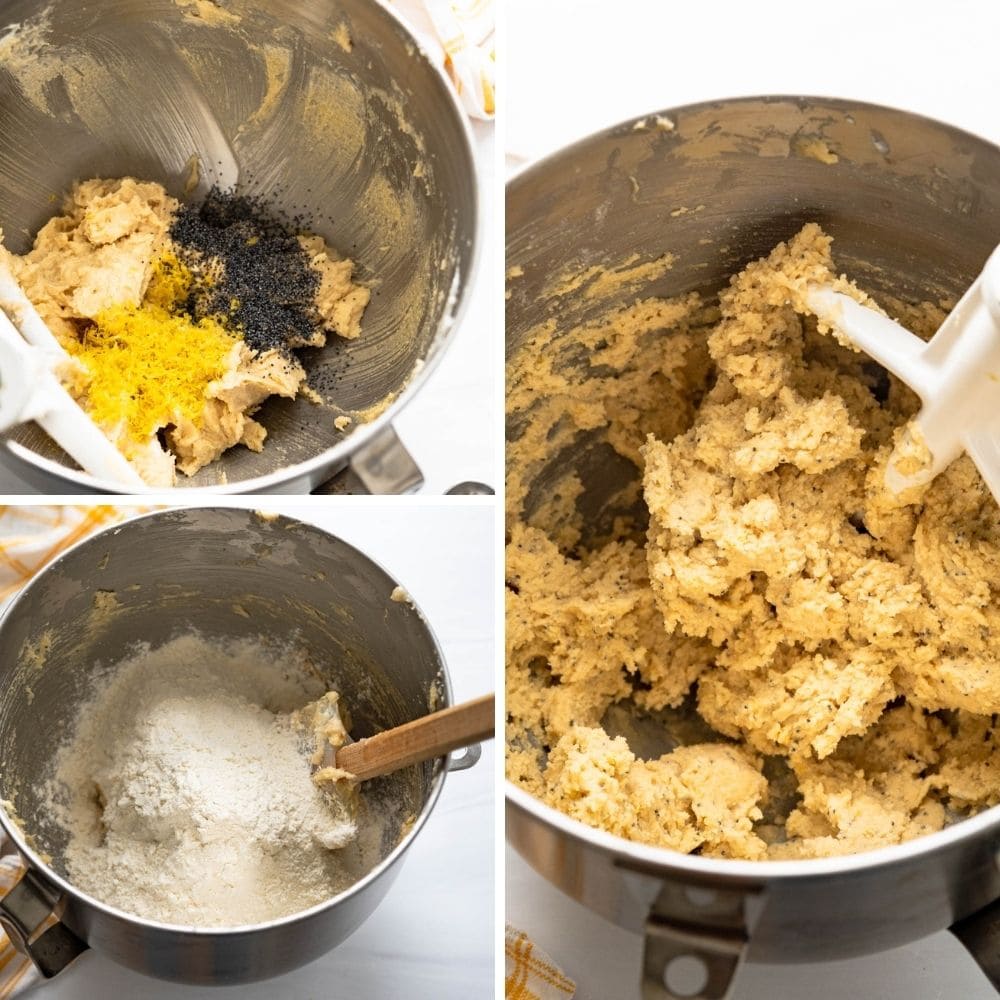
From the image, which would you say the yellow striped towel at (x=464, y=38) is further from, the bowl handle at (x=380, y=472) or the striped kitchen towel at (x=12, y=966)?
the striped kitchen towel at (x=12, y=966)

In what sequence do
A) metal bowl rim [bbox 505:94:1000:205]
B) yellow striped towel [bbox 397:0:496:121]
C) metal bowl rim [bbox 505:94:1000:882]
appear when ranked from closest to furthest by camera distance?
1. metal bowl rim [bbox 505:94:1000:882]
2. metal bowl rim [bbox 505:94:1000:205]
3. yellow striped towel [bbox 397:0:496:121]

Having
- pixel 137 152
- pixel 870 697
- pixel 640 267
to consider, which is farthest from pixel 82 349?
pixel 870 697

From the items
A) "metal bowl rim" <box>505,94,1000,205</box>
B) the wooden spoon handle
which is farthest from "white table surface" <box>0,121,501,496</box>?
the wooden spoon handle

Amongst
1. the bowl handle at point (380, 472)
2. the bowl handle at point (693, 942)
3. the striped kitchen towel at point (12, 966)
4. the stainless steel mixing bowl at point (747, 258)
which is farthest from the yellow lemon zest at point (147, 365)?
the bowl handle at point (693, 942)

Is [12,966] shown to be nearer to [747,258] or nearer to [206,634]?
[206,634]

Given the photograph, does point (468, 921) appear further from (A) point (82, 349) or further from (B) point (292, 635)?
(A) point (82, 349)

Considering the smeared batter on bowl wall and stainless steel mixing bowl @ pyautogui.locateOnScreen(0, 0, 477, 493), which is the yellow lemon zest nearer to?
stainless steel mixing bowl @ pyautogui.locateOnScreen(0, 0, 477, 493)
